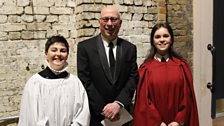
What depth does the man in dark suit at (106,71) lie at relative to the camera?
9.54 feet

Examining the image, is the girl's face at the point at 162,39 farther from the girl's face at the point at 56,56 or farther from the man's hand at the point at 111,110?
the girl's face at the point at 56,56

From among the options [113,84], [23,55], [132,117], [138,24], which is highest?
[138,24]

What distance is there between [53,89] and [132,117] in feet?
3.01

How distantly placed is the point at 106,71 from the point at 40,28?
1277 mm

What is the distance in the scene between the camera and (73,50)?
13.0 ft

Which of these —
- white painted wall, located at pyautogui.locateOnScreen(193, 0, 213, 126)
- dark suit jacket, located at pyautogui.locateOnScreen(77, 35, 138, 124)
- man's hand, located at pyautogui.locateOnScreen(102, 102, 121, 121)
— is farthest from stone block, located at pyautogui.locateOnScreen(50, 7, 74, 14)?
white painted wall, located at pyautogui.locateOnScreen(193, 0, 213, 126)

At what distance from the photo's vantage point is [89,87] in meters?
2.91

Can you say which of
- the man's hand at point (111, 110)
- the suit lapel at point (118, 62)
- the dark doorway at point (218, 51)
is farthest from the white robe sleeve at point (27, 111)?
the dark doorway at point (218, 51)

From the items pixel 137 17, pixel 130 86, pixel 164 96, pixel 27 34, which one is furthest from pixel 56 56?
pixel 137 17

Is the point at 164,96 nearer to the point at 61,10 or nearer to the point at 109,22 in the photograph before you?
the point at 109,22

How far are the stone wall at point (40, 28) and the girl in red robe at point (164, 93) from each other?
3.19 feet

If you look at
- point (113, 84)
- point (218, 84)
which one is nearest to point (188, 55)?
point (218, 84)

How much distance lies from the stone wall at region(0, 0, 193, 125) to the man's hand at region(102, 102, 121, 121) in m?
1.20

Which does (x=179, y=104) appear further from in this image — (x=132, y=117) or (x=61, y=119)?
(x=61, y=119)
